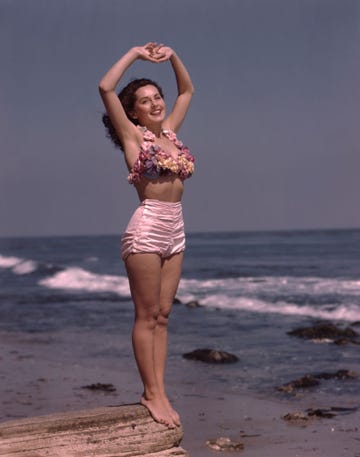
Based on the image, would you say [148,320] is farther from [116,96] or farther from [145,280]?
[116,96]

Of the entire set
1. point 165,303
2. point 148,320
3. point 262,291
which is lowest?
point 262,291

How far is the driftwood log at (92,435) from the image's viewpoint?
4.54 m

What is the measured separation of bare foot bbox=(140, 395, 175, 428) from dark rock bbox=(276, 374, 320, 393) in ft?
16.9

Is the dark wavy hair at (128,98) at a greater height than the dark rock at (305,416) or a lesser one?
greater

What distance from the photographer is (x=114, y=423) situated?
191 inches

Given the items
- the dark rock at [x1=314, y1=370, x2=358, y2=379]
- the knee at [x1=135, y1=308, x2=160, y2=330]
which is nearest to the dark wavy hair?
the knee at [x1=135, y1=308, x2=160, y2=330]

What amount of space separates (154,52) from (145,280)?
4.77 ft

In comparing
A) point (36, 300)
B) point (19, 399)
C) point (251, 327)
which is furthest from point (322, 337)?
point (36, 300)

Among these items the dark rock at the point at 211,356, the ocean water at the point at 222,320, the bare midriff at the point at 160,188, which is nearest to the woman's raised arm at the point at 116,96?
the bare midriff at the point at 160,188

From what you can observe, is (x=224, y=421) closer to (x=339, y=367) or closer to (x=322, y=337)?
(x=339, y=367)

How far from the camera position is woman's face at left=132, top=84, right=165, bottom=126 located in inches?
199

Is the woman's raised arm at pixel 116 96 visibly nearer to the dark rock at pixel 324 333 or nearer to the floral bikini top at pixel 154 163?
the floral bikini top at pixel 154 163

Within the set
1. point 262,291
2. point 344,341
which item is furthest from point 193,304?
point 344,341

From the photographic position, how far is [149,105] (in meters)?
5.07
